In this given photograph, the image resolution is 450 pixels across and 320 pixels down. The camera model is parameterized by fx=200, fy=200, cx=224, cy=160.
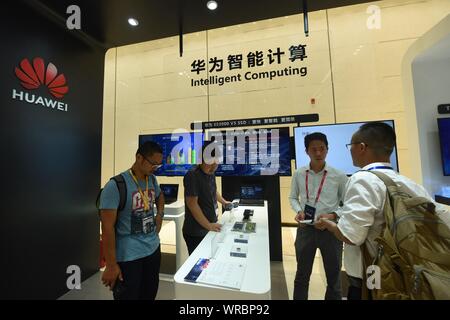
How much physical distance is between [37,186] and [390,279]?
2.78 m

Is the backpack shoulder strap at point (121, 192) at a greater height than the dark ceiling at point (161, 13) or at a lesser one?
lesser

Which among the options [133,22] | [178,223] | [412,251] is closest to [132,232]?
[178,223]

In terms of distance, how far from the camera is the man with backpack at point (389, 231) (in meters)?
0.74

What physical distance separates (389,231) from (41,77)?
9.94ft

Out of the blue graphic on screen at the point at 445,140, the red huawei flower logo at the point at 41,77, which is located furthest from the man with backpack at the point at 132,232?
the blue graphic on screen at the point at 445,140

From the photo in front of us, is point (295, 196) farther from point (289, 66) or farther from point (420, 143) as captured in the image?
point (289, 66)

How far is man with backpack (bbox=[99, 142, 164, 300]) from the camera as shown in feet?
4.15

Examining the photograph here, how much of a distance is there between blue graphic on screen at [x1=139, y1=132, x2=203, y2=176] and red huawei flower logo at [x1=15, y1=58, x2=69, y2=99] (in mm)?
1382

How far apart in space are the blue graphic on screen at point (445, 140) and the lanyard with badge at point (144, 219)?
3.18 m

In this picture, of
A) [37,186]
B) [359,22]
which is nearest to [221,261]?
[37,186]

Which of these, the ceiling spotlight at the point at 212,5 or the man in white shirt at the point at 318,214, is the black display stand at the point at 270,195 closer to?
the man in white shirt at the point at 318,214

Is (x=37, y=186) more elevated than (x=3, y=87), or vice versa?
(x=3, y=87)

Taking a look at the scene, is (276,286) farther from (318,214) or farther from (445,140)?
(445,140)

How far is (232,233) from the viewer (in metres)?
1.54
